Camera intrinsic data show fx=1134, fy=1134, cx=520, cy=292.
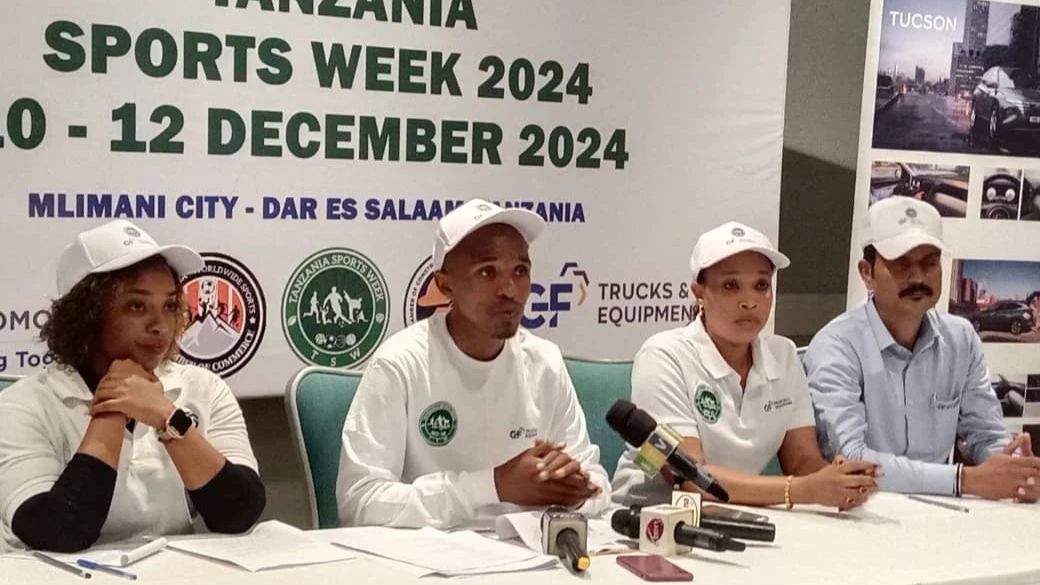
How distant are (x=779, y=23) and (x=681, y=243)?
78 cm

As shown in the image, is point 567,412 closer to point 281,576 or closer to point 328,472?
point 328,472

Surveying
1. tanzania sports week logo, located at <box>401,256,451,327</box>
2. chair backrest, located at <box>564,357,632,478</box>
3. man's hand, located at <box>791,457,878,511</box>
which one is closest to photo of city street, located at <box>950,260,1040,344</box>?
chair backrest, located at <box>564,357,632,478</box>

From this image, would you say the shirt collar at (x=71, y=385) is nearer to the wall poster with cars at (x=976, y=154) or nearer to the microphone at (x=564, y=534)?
the microphone at (x=564, y=534)

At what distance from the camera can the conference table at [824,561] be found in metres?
1.76

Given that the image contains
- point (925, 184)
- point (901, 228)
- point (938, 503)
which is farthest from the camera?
point (925, 184)

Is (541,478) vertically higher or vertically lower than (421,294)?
lower

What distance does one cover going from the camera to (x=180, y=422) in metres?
2.02

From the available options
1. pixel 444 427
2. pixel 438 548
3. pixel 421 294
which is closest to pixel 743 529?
pixel 438 548

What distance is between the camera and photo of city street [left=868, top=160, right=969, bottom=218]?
3723mm

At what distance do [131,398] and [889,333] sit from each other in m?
1.86

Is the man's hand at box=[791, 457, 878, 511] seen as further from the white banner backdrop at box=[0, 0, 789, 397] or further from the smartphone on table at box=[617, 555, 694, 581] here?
the white banner backdrop at box=[0, 0, 789, 397]

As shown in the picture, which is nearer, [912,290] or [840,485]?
[840,485]

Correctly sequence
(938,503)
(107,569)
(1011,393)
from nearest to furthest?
(107,569) < (938,503) < (1011,393)

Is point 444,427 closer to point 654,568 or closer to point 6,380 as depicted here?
point 654,568
